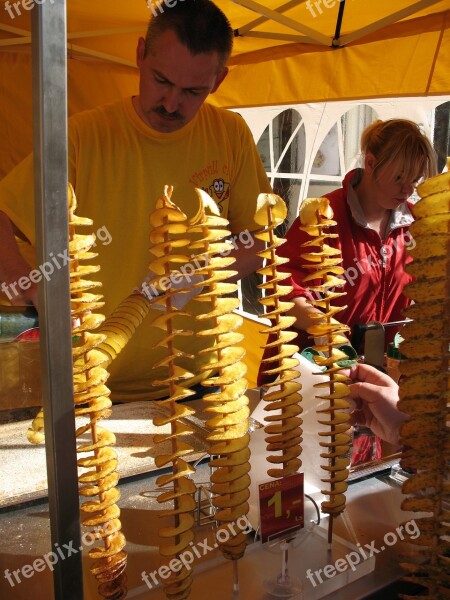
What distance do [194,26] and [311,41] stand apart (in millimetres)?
1854

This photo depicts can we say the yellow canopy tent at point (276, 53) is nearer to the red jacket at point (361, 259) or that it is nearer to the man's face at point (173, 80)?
the man's face at point (173, 80)

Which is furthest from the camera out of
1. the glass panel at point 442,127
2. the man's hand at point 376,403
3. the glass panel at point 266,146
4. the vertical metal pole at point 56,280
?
the glass panel at point 266,146

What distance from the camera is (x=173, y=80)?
1.58 m

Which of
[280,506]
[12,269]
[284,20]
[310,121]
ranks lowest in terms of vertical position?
[280,506]

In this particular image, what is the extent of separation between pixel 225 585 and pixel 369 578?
26 centimetres

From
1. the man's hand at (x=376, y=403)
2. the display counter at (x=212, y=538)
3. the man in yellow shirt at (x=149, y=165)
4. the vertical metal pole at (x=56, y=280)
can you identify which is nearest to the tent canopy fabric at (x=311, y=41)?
the man in yellow shirt at (x=149, y=165)

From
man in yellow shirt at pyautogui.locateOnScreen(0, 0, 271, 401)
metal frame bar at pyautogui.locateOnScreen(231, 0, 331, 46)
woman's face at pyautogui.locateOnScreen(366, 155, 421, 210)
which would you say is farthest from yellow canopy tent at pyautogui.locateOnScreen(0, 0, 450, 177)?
man in yellow shirt at pyautogui.locateOnScreen(0, 0, 271, 401)

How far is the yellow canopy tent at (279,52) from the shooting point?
2789 millimetres

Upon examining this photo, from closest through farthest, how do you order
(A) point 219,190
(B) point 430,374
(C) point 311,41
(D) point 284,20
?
(B) point 430,374 → (A) point 219,190 → (D) point 284,20 → (C) point 311,41

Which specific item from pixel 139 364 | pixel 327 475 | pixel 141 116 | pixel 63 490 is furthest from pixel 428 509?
pixel 141 116

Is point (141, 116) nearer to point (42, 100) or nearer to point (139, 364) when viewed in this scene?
point (139, 364)

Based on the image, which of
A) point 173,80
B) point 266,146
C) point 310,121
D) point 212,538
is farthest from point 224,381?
point 266,146

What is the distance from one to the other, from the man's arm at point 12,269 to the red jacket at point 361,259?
125cm

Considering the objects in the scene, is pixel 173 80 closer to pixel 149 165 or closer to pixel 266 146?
pixel 149 165
